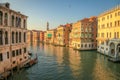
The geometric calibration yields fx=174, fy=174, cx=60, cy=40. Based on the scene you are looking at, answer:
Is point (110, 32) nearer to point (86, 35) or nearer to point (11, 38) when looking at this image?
point (86, 35)

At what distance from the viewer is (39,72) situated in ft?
104

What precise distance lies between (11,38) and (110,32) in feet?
110

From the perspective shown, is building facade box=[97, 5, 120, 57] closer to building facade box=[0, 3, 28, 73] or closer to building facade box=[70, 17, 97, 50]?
building facade box=[70, 17, 97, 50]

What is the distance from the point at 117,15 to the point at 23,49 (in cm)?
2837

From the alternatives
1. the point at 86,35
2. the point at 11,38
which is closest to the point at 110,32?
the point at 86,35

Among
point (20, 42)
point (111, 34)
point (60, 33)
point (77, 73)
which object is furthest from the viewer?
point (60, 33)

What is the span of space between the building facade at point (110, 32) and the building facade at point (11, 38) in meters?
23.7

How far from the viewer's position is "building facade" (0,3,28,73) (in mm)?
26945

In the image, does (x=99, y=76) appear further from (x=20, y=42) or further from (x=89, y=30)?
(x=89, y=30)

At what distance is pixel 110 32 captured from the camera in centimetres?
5359

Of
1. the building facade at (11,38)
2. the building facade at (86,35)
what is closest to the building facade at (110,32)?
the building facade at (86,35)

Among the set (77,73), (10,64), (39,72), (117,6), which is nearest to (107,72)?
(77,73)

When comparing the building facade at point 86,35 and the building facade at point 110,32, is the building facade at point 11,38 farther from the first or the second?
the building facade at point 86,35

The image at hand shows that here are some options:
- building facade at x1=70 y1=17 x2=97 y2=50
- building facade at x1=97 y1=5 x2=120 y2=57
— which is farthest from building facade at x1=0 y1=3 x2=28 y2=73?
building facade at x1=70 y1=17 x2=97 y2=50
